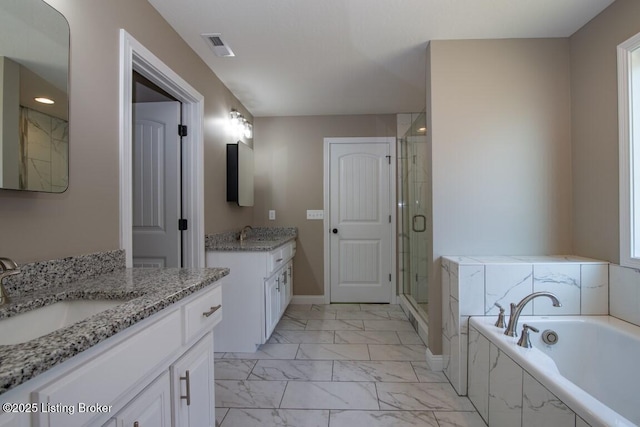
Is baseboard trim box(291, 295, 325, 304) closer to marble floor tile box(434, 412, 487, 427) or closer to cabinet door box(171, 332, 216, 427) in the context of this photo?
marble floor tile box(434, 412, 487, 427)

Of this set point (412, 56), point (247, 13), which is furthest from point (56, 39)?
point (412, 56)

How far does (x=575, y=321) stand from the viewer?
1.75 metres

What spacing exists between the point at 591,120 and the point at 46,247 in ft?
9.70

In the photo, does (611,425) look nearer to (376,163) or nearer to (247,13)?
(247,13)

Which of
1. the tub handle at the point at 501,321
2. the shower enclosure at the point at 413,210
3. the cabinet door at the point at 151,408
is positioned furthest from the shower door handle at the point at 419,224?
the cabinet door at the point at 151,408

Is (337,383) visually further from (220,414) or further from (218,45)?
(218,45)

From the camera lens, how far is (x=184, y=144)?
232cm

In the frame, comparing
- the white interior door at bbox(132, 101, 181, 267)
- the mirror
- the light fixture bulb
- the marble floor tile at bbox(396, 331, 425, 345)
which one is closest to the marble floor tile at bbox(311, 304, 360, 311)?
the marble floor tile at bbox(396, 331, 425, 345)

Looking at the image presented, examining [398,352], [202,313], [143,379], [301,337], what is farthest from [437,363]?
[143,379]

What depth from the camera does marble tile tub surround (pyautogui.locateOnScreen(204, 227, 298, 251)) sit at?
8.09ft

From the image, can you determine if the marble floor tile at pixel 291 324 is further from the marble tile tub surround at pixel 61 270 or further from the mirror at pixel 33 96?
the mirror at pixel 33 96

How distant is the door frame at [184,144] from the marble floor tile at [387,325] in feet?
5.59

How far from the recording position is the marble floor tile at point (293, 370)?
2.08 meters

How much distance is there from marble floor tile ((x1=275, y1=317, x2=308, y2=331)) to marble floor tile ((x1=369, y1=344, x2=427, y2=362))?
0.77 m
